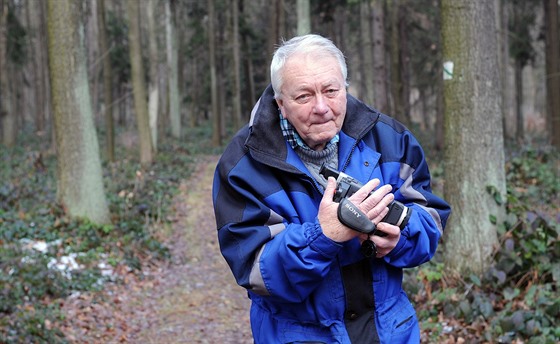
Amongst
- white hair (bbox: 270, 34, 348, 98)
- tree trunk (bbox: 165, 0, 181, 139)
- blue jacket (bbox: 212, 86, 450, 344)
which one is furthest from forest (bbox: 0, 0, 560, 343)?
tree trunk (bbox: 165, 0, 181, 139)

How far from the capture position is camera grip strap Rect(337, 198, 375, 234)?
2342 millimetres

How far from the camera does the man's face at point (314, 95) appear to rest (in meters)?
2.61

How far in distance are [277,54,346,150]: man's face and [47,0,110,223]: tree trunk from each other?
28.1ft

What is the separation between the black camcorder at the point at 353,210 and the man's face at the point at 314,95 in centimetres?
19

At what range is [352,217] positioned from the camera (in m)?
2.35

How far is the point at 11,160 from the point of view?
19.6 metres

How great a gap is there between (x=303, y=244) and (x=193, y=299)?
6743 millimetres

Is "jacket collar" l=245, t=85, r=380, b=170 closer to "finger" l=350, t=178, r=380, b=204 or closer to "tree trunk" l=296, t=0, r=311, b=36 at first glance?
"finger" l=350, t=178, r=380, b=204

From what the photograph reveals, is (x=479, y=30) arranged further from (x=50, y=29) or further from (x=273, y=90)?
(x=50, y=29)

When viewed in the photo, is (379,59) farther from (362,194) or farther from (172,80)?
(362,194)

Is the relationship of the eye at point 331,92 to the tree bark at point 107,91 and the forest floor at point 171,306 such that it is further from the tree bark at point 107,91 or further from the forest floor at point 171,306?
the tree bark at point 107,91

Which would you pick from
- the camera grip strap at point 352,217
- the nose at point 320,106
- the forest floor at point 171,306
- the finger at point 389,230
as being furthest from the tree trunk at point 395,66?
the camera grip strap at point 352,217

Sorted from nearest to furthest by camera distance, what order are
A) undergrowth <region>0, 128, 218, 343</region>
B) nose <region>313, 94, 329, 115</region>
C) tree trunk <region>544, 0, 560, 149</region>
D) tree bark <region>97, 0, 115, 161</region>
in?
nose <region>313, 94, 329, 115</region> → undergrowth <region>0, 128, 218, 343</region> → tree trunk <region>544, 0, 560, 149</region> → tree bark <region>97, 0, 115, 161</region>

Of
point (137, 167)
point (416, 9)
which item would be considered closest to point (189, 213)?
point (137, 167)
